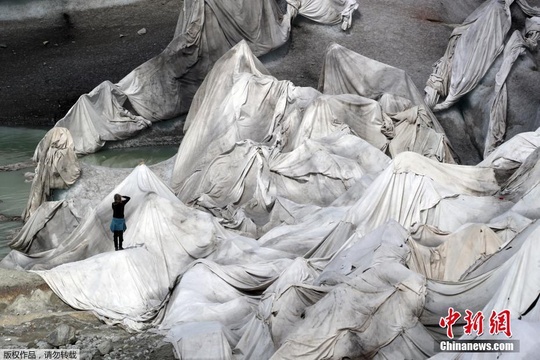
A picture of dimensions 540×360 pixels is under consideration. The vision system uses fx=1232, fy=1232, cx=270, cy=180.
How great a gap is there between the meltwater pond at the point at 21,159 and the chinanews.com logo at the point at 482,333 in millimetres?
9889

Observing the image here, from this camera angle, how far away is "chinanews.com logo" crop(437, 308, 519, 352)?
10551mm

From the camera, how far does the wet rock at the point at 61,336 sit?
14.0 meters

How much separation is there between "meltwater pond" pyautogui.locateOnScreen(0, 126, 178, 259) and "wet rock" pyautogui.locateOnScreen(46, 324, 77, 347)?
18.5 ft

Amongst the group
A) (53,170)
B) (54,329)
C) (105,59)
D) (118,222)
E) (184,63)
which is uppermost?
(118,222)

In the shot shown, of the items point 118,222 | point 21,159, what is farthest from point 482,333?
point 21,159

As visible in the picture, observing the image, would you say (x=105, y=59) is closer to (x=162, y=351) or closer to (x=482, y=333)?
(x=162, y=351)

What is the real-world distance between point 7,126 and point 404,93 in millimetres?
9106

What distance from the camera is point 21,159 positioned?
2366 centimetres

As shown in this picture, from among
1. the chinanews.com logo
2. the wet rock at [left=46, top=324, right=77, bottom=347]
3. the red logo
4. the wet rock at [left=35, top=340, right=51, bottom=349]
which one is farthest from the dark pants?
the chinanews.com logo

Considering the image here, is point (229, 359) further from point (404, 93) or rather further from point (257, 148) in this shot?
point (404, 93)

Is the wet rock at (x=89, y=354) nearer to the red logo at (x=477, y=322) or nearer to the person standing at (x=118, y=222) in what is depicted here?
the person standing at (x=118, y=222)

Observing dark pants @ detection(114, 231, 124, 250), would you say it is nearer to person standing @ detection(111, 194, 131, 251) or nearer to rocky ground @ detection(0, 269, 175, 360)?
person standing @ detection(111, 194, 131, 251)

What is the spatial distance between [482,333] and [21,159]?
14.5 meters

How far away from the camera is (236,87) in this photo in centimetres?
2084
